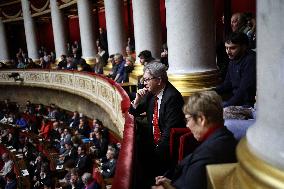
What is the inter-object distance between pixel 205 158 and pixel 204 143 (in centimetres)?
10

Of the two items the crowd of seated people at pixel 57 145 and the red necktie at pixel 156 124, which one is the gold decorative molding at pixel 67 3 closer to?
the crowd of seated people at pixel 57 145

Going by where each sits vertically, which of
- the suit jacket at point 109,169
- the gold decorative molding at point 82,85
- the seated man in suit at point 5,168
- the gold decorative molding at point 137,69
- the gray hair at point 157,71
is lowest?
the seated man in suit at point 5,168

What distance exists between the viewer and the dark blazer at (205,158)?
181cm

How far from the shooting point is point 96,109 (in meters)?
12.5

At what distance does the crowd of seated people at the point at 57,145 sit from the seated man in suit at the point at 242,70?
3553mm

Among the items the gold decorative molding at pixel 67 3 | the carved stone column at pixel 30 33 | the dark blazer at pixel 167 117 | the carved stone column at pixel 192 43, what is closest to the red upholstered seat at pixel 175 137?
the dark blazer at pixel 167 117

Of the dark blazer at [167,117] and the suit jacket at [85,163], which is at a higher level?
the dark blazer at [167,117]

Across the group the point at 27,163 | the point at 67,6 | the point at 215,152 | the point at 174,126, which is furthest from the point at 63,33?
the point at 215,152

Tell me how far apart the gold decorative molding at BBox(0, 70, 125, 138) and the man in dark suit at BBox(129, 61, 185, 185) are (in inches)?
91.5

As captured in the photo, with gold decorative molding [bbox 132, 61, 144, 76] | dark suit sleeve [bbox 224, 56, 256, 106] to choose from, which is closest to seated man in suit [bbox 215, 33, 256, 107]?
dark suit sleeve [bbox 224, 56, 256, 106]

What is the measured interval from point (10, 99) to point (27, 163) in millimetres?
9450

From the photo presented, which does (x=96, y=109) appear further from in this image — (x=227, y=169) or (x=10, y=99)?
(x=227, y=169)

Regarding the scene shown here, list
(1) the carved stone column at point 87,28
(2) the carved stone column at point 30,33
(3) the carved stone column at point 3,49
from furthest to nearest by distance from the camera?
(3) the carved stone column at point 3,49 → (2) the carved stone column at point 30,33 → (1) the carved stone column at point 87,28

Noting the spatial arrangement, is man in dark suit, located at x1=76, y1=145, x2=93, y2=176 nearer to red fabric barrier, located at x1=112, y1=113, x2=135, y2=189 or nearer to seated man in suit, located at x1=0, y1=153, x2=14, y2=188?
seated man in suit, located at x1=0, y1=153, x2=14, y2=188
